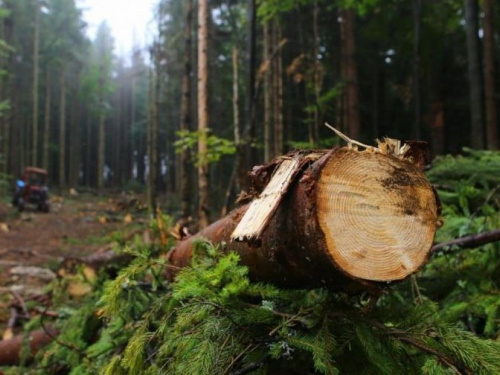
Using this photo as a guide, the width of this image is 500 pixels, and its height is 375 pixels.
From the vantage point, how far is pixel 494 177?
3971 mm

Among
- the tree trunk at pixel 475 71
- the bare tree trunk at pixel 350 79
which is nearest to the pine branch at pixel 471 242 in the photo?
the tree trunk at pixel 475 71

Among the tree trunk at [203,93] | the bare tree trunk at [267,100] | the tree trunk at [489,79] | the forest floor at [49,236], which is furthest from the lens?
the bare tree trunk at [267,100]

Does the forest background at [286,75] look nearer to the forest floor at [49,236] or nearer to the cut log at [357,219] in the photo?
the cut log at [357,219]

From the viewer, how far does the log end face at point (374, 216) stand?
159cm

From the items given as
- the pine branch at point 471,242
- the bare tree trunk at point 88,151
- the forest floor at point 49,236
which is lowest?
the forest floor at point 49,236

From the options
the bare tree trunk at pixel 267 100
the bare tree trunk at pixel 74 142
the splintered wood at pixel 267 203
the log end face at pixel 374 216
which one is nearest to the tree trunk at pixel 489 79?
the bare tree trunk at pixel 267 100

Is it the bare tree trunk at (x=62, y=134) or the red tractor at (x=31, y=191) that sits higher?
the bare tree trunk at (x=62, y=134)

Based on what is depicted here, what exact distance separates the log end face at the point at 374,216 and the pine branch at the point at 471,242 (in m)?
1.26

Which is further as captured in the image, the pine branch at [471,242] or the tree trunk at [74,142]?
the tree trunk at [74,142]

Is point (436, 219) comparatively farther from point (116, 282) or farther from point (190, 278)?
point (116, 282)

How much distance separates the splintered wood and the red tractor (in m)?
18.4

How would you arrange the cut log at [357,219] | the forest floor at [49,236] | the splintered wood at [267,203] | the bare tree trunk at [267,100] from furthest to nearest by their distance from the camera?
the bare tree trunk at [267,100] → the forest floor at [49,236] → the splintered wood at [267,203] → the cut log at [357,219]

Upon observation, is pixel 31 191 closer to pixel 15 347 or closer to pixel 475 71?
pixel 15 347

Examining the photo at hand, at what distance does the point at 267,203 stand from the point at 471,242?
5.88 ft
